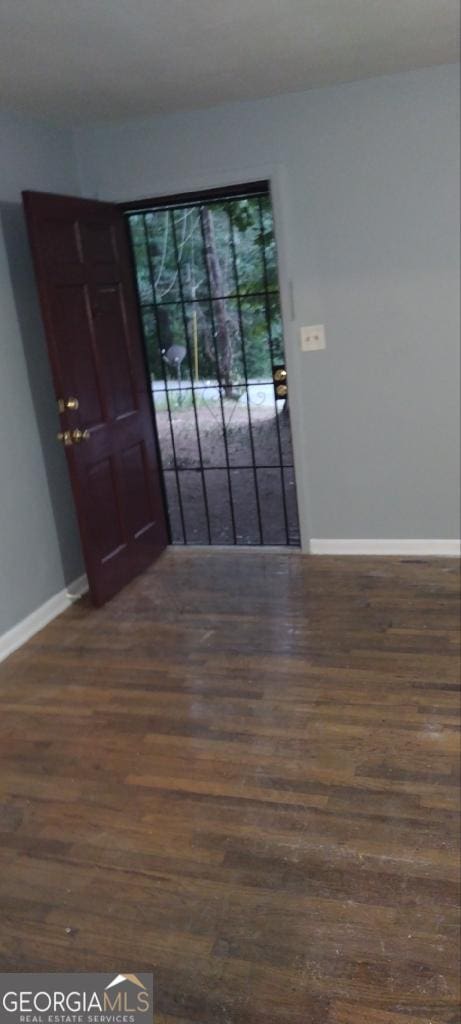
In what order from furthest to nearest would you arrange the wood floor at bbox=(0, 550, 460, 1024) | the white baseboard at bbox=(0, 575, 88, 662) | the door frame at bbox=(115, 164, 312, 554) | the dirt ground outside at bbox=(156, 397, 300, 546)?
the dirt ground outside at bbox=(156, 397, 300, 546)
the door frame at bbox=(115, 164, 312, 554)
the white baseboard at bbox=(0, 575, 88, 662)
the wood floor at bbox=(0, 550, 460, 1024)

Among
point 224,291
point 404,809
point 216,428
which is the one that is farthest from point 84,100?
point 404,809

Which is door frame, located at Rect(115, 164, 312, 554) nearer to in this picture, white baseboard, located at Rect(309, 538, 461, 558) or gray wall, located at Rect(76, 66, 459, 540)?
gray wall, located at Rect(76, 66, 459, 540)

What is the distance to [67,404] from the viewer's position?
3502 millimetres

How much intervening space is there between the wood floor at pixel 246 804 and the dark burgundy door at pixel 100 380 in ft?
1.62

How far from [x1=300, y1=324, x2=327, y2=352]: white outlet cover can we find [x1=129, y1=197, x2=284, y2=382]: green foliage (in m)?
0.27

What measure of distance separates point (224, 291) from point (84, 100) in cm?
122

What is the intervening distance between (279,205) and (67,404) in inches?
57.2

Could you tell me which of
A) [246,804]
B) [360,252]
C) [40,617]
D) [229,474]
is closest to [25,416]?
[40,617]

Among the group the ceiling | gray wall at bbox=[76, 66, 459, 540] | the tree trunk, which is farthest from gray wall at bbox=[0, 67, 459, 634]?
the tree trunk

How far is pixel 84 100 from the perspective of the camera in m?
3.37

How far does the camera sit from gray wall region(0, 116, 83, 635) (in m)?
3.43

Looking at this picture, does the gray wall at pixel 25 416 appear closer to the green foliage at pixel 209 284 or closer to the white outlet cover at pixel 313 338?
the green foliage at pixel 209 284
